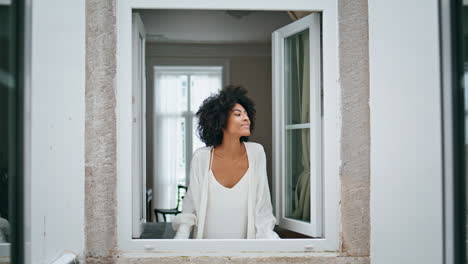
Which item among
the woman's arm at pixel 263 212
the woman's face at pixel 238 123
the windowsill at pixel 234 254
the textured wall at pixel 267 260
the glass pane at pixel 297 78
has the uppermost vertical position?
the glass pane at pixel 297 78

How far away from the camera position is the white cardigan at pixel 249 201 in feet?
12.0

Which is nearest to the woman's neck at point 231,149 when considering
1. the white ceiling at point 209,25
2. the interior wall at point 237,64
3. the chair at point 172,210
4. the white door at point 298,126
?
the white door at point 298,126

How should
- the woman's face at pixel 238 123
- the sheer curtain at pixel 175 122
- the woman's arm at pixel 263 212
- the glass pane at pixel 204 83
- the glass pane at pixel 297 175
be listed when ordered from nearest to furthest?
1. the woman's arm at pixel 263 212
2. the glass pane at pixel 297 175
3. the woman's face at pixel 238 123
4. the sheer curtain at pixel 175 122
5. the glass pane at pixel 204 83

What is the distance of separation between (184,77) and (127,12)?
523cm

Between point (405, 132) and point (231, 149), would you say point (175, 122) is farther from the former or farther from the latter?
point (405, 132)

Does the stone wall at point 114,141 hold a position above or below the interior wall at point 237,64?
below

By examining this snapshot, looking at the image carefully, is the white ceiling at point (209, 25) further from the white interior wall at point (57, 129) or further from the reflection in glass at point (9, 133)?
the reflection in glass at point (9, 133)

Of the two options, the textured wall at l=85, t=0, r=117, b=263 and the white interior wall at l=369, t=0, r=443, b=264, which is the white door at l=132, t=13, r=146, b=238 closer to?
the textured wall at l=85, t=0, r=117, b=263

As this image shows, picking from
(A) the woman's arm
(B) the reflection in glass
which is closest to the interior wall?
(A) the woman's arm

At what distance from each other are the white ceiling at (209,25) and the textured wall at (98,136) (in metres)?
3.24

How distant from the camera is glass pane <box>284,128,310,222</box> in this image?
12.2 feet

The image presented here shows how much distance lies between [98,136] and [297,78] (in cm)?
159

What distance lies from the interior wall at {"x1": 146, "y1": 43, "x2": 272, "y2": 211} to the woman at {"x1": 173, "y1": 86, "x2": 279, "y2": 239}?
4.09m

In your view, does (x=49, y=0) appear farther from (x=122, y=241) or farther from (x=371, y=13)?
(x=371, y=13)
